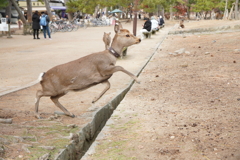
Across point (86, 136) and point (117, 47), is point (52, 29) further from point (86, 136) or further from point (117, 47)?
point (86, 136)

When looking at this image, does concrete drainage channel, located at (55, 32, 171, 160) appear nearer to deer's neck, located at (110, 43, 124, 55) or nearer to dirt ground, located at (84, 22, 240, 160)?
dirt ground, located at (84, 22, 240, 160)

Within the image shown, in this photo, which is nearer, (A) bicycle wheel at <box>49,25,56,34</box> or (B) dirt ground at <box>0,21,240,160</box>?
(B) dirt ground at <box>0,21,240,160</box>

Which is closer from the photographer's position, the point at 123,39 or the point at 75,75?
the point at 75,75

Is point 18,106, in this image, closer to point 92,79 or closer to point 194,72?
point 92,79

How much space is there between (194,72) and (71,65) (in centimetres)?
450

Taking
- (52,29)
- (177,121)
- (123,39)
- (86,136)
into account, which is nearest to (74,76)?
(86,136)

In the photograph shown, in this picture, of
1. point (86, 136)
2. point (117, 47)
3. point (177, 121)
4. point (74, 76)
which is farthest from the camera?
point (117, 47)

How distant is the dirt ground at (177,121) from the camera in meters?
3.98

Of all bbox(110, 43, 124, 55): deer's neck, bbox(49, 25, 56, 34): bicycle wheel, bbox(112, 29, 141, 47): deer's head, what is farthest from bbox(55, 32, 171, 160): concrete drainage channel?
bbox(49, 25, 56, 34): bicycle wheel

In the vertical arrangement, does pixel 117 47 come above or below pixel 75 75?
above

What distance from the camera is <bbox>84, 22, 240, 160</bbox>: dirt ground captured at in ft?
13.1

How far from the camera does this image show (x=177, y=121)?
5008mm

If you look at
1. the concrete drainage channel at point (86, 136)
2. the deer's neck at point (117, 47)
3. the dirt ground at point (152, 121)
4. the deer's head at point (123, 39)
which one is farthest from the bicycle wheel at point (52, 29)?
the deer's neck at point (117, 47)

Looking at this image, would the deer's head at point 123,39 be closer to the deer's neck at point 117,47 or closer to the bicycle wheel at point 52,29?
the deer's neck at point 117,47
